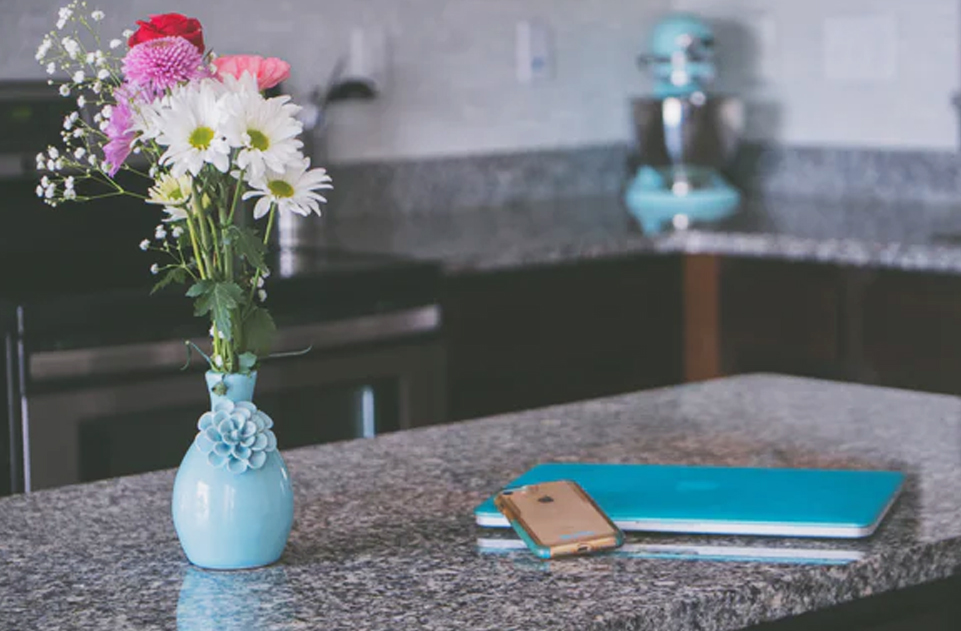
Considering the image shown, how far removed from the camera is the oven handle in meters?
2.58

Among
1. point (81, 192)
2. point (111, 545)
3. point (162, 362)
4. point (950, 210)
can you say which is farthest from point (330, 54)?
point (111, 545)

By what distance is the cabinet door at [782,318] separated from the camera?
→ 10.7ft

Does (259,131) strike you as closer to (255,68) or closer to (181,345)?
(255,68)

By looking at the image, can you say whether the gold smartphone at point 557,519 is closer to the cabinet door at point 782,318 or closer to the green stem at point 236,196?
the green stem at point 236,196

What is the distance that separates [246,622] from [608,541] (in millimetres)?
310

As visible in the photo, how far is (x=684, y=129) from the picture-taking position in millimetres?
3854

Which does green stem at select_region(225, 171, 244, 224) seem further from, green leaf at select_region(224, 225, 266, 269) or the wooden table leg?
the wooden table leg

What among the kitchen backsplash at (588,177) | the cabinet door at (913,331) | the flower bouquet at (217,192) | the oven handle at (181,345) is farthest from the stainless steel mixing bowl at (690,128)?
the flower bouquet at (217,192)

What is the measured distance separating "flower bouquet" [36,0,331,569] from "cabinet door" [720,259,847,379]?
2144mm

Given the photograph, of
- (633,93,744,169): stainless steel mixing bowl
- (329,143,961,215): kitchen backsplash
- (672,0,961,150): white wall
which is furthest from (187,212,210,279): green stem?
(672,0,961,150): white wall

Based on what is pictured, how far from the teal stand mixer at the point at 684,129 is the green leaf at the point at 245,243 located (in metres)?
2.63

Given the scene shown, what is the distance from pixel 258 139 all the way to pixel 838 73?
3087 mm

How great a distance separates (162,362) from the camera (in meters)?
2.67

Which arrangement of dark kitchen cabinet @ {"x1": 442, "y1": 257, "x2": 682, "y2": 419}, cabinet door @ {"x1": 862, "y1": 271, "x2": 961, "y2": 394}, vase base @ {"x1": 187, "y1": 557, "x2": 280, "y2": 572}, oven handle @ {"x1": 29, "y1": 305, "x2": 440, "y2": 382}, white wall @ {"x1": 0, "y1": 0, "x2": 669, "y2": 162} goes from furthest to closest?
white wall @ {"x1": 0, "y1": 0, "x2": 669, "y2": 162}, dark kitchen cabinet @ {"x1": 442, "y1": 257, "x2": 682, "y2": 419}, cabinet door @ {"x1": 862, "y1": 271, "x2": 961, "y2": 394}, oven handle @ {"x1": 29, "y1": 305, "x2": 440, "y2": 382}, vase base @ {"x1": 187, "y1": 557, "x2": 280, "y2": 572}
